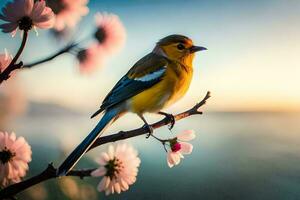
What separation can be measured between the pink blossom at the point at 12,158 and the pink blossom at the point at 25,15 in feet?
0.38

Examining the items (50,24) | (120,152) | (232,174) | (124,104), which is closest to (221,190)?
(232,174)

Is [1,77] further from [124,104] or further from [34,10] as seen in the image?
[124,104]

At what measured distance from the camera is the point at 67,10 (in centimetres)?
54

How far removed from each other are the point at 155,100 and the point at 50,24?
328mm

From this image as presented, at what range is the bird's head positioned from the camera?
82 centimetres

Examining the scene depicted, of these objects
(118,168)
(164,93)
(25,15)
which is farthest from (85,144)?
(164,93)

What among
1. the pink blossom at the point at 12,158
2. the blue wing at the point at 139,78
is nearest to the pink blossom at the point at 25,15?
the pink blossom at the point at 12,158

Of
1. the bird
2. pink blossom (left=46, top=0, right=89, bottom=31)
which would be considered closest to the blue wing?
the bird

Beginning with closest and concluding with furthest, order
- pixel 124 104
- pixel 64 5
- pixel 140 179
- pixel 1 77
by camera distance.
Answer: pixel 1 77 < pixel 64 5 < pixel 124 104 < pixel 140 179

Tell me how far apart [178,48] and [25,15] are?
42 cm

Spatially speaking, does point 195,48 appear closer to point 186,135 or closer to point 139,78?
point 139,78

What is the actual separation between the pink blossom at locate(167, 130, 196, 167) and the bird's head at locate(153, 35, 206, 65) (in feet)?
0.94

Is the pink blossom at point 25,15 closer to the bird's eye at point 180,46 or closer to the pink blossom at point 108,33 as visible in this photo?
the pink blossom at point 108,33

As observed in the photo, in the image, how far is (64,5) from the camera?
540mm
